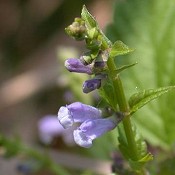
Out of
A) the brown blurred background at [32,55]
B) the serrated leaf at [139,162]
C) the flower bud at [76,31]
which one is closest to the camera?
the flower bud at [76,31]

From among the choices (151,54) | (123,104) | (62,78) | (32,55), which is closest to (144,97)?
(123,104)

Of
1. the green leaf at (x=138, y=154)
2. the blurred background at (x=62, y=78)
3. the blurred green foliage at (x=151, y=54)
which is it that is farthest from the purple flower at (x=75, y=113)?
the blurred green foliage at (x=151, y=54)

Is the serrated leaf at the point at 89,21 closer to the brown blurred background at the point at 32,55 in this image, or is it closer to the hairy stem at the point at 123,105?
the hairy stem at the point at 123,105

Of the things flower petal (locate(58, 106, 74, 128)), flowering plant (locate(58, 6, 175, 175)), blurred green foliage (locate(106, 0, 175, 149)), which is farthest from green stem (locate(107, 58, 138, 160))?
blurred green foliage (locate(106, 0, 175, 149))

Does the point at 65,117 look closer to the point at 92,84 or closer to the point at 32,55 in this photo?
the point at 92,84

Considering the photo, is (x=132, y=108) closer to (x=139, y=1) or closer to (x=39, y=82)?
(x=139, y=1)

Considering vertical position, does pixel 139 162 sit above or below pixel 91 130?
below
